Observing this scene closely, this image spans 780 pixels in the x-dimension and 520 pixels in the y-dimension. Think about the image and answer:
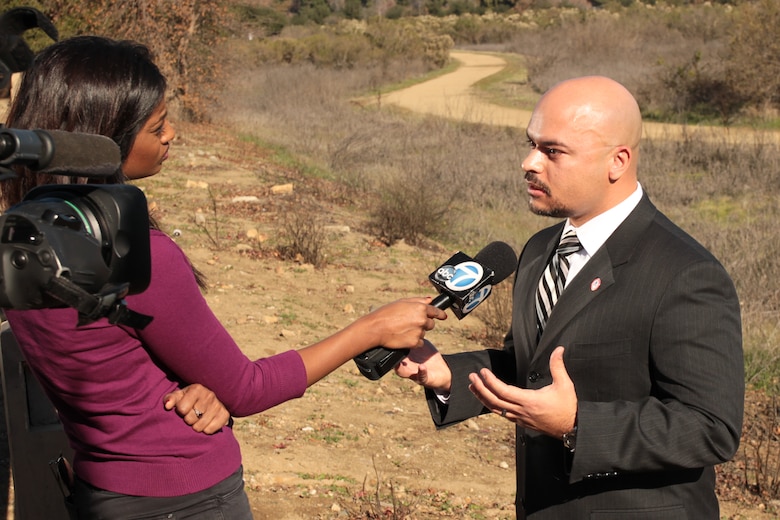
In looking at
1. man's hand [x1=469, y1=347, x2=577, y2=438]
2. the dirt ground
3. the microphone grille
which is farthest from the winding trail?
man's hand [x1=469, y1=347, x2=577, y2=438]

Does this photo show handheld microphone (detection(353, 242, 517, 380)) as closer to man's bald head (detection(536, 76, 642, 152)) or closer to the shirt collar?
the shirt collar

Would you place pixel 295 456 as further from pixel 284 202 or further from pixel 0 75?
pixel 284 202

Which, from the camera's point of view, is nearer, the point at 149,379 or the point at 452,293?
the point at 149,379

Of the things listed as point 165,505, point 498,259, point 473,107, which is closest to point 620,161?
point 498,259

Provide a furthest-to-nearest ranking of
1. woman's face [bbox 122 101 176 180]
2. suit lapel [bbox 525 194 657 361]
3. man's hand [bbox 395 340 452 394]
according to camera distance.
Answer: man's hand [bbox 395 340 452 394] → suit lapel [bbox 525 194 657 361] → woman's face [bbox 122 101 176 180]

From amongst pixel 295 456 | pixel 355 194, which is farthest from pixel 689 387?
pixel 355 194

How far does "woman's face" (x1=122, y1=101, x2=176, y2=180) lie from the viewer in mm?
2316

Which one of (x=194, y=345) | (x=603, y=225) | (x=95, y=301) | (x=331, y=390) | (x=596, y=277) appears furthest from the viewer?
(x=331, y=390)

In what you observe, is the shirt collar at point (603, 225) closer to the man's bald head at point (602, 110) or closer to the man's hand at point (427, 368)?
the man's bald head at point (602, 110)

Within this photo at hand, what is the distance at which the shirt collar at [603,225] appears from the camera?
2.58 metres

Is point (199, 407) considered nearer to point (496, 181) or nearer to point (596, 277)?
point (596, 277)

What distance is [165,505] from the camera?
2.24m

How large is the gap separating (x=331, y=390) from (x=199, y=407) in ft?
15.3

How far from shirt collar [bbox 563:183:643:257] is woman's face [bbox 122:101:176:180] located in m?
1.15
